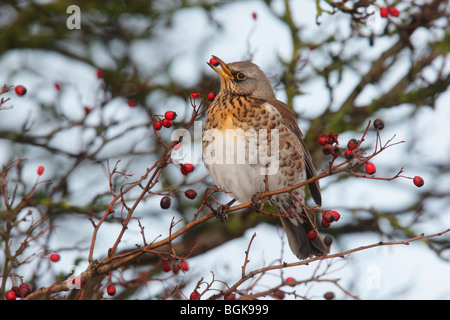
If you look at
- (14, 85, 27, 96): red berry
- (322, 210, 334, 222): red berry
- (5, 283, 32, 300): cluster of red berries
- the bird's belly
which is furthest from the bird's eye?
(5, 283, 32, 300): cluster of red berries

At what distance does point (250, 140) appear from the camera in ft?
12.8

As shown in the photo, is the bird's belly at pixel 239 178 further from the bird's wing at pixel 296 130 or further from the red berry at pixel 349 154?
the red berry at pixel 349 154

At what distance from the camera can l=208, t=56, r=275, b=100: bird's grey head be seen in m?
4.35

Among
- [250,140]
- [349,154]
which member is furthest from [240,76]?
[349,154]

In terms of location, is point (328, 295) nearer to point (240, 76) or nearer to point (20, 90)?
point (240, 76)

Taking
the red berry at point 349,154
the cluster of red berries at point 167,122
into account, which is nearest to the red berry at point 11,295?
the cluster of red berries at point 167,122

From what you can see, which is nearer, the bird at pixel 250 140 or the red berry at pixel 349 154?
the red berry at pixel 349 154

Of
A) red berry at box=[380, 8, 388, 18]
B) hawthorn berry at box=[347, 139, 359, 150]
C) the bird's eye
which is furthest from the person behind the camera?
red berry at box=[380, 8, 388, 18]

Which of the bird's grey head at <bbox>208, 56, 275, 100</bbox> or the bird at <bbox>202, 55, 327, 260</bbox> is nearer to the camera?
the bird at <bbox>202, 55, 327, 260</bbox>

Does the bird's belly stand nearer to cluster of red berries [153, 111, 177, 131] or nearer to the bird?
the bird

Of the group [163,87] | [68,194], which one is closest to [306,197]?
[163,87]

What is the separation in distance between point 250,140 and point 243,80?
0.68 meters

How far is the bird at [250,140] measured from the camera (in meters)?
3.94
